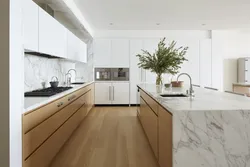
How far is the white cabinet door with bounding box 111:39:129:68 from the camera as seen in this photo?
7.39 m

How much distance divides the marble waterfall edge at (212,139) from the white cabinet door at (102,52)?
19.2 feet

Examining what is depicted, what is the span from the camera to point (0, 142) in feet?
A: 5.35

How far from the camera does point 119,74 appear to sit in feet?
24.5

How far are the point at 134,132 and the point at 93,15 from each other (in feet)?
10.4

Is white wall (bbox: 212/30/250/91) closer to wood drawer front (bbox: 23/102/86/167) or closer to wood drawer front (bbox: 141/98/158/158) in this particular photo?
wood drawer front (bbox: 141/98/158/158)

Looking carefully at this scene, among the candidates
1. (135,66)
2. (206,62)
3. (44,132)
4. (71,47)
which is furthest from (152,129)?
(206,62)

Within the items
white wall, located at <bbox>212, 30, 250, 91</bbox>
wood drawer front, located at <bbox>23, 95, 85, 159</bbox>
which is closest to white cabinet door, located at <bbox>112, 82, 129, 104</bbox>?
white wall, located at <bbox>212, 30, 250, 91</bbox>

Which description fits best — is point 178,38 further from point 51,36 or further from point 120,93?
point 51,36

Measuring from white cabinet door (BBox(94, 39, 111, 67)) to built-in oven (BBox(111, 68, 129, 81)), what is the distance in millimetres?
302

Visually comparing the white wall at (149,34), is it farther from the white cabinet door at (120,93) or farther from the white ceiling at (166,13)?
the white cabinet door at (120,93)

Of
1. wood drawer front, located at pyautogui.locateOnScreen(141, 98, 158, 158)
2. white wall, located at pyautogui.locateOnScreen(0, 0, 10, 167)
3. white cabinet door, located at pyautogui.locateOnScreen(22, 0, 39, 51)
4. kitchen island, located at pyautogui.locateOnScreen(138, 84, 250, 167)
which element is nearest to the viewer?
white wall, located at pyautogui.locateOnScreen(0, 0, 10, 167)

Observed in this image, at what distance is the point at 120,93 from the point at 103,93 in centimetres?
59

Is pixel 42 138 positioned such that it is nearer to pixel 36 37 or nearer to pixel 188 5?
pixel 36 37

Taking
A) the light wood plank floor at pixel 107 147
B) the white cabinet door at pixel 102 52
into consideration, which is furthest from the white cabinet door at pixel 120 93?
the light wood plank floor at pixel 107 147
